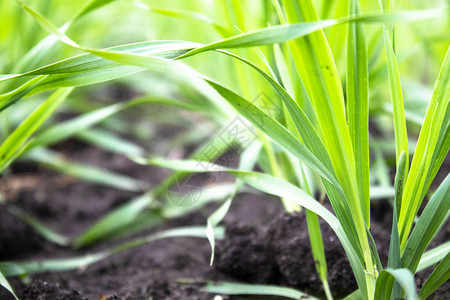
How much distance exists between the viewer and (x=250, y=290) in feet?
3.13

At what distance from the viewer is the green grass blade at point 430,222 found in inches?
28.8

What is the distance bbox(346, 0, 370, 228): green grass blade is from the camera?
0.73 metres

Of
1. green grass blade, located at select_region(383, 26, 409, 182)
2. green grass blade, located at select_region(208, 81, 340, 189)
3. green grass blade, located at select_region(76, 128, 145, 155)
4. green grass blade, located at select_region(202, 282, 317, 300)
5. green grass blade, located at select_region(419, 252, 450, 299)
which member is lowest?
green grass blade, located at select_region(202, 282, 317, 300)

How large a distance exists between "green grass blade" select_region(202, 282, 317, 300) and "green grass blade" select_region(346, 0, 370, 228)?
0.25 meters

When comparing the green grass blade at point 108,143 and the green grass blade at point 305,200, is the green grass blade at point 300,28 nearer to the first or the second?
the green grass blade at point 305,200

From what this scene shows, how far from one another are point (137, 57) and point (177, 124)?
1677 millimetres

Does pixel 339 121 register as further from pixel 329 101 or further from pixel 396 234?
pixel 396 234

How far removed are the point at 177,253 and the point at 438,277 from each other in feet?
2.39

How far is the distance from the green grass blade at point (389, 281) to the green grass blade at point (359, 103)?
0.38 feet

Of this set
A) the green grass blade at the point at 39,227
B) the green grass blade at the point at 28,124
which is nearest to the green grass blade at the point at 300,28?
the green grass blade at the point at 28,124

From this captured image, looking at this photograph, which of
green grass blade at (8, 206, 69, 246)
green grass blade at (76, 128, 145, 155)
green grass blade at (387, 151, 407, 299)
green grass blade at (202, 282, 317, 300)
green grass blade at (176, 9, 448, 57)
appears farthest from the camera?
green grass blade at (76, 128, 145, 155)

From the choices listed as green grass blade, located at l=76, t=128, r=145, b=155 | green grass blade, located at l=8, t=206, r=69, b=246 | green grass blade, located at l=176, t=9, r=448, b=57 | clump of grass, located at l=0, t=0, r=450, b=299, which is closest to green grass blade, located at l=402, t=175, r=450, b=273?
clump of grass, located at l=0, t=0, r=450, b=299

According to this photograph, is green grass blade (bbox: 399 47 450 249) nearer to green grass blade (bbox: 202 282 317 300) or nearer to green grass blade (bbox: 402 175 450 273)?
green grass blade (bbox: 402 175 450 273)

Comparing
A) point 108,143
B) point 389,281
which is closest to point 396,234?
point 389,281
